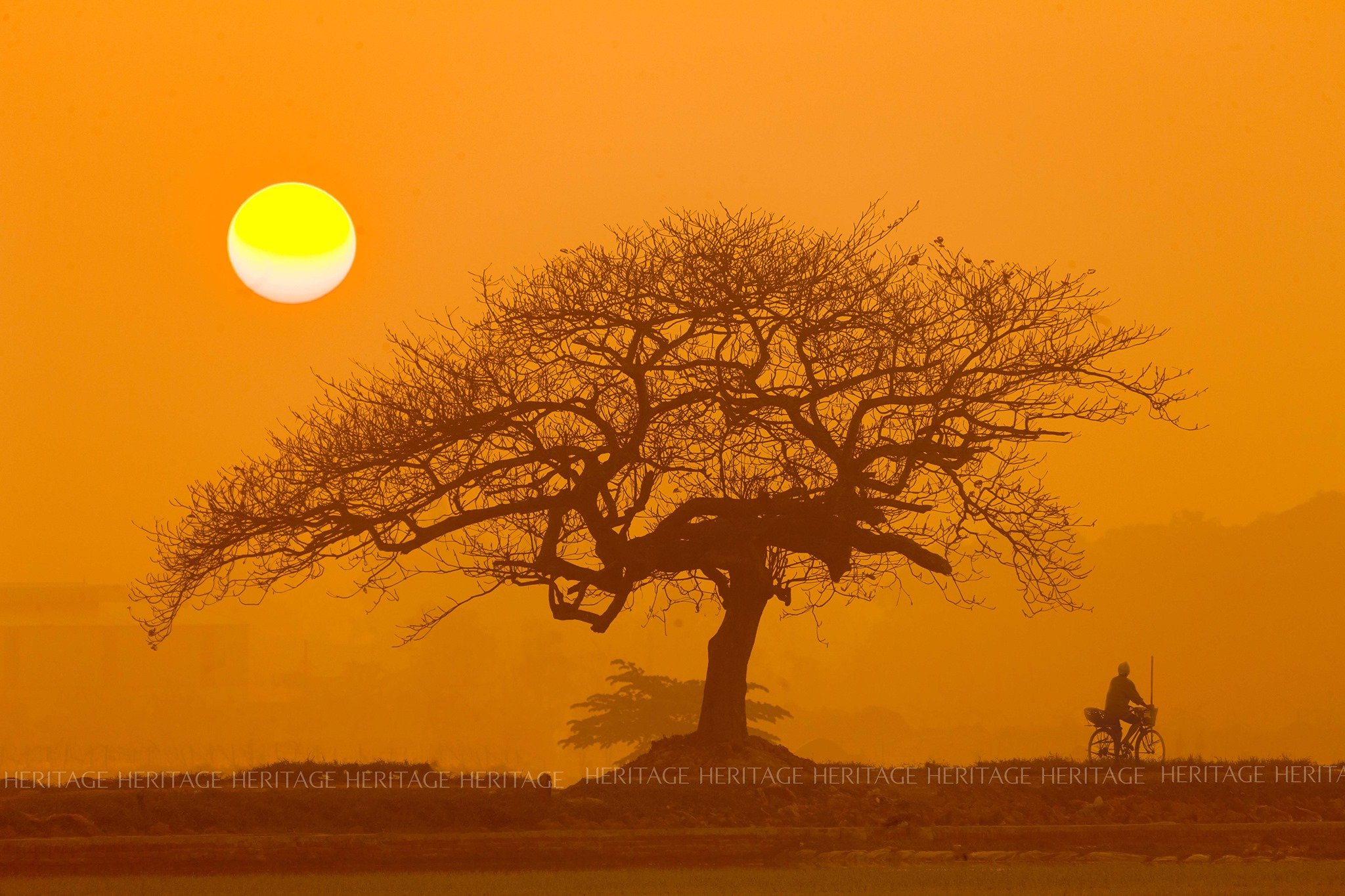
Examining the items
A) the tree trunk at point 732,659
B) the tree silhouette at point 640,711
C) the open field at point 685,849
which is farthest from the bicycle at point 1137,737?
the tree silhouette at point 640,711

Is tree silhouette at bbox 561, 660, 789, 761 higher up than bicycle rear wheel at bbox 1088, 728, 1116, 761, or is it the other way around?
bicycle rear wheel at bbox 1088, 728, 1116, 761

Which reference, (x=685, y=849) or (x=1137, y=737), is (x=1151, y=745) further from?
(x=685, y=849)

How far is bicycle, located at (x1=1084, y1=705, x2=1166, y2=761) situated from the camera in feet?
76.2

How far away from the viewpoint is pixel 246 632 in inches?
3118

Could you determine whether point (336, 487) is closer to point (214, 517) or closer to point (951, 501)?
point (214, 517)

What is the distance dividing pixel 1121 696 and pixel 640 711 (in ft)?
127

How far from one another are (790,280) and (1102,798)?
7.38 metres

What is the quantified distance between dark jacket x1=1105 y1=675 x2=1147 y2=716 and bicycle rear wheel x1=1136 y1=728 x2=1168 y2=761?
0.58 m

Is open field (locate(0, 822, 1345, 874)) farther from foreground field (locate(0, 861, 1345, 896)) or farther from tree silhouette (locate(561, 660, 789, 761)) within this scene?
tree silhouette (locate(561, 660, 789, 761))

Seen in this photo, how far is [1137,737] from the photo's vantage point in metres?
23.5

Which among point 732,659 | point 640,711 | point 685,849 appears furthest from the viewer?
point 640,711

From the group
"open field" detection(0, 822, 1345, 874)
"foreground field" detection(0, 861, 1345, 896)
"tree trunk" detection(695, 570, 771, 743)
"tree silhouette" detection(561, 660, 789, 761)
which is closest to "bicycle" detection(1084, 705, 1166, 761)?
"tree trunk" detection(695, 570, 771, 743)

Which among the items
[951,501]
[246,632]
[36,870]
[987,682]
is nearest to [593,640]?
[246,632]

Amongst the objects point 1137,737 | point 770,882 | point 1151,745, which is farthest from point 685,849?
point 1151,745
